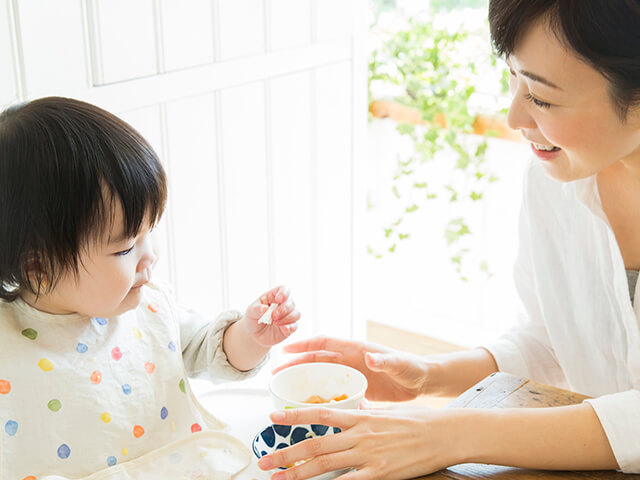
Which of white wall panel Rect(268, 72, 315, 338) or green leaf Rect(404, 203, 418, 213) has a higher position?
white wall panel Rect(268, 72, 315, 338)

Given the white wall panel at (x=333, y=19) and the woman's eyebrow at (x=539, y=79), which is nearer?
the woman's eyebrow at (x=539, y=79)

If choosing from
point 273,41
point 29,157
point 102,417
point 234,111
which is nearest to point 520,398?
point 102,417

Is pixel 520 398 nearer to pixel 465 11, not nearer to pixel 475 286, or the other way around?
pixel 475 286

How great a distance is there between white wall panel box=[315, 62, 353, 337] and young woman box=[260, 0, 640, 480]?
661 mm

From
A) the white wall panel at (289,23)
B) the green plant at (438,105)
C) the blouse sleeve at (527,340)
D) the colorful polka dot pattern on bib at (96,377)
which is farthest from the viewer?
the green plant at (438,105)

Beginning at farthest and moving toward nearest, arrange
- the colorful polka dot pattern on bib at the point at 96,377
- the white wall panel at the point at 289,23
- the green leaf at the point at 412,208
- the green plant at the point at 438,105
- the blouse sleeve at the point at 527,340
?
the green leaf at the point at 412,208, the green plant at the point at 438,105, the white wall panel at the point at 289,23, the blouse sleeve at the point at 527,340, the colorful polka dot pattern on bib at the point at 96,377

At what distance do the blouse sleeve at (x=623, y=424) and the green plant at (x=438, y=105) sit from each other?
1670mm

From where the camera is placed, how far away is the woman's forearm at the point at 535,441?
91cm

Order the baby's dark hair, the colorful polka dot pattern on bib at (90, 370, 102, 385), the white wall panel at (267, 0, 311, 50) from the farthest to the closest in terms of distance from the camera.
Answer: the white wall panel at (267, 0, 311, 50) → the colorful polka dot pattern on bib at (90, 370, 102, 385) → the baby's dark hair

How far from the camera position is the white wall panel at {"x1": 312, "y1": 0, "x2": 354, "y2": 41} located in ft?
5.91

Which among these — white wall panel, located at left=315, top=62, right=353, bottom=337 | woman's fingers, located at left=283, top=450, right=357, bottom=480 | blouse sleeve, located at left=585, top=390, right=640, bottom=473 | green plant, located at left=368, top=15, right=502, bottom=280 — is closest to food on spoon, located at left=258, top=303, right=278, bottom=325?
woman's fingers, located at left=283, top=450, right=357, bottom=480

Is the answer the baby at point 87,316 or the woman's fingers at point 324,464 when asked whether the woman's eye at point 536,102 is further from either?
the woman's fingers at point 324,464

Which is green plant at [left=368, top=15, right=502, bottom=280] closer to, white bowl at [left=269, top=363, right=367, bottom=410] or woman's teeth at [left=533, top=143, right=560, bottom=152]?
woman's teeth at [left=533, top=143, right=560, bottom=152]

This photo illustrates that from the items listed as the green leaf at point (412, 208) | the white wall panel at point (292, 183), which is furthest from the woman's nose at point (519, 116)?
the green leaf at point (412, 208)
